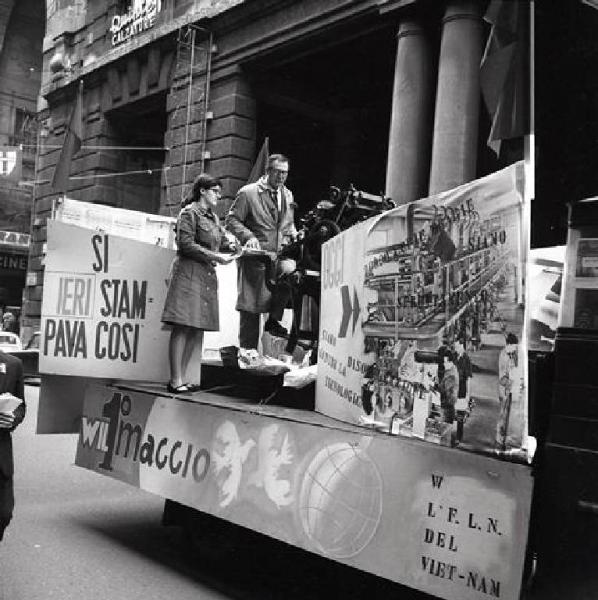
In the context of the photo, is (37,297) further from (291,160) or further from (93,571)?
(93,571)

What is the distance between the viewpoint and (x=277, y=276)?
6.44 metres

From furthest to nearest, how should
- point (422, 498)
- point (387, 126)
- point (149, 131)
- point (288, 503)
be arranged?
point (149, 131)
point (387, 126)
point (288, 503)
point (422, 498)

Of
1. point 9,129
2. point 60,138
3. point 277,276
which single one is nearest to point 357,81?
point 60,138

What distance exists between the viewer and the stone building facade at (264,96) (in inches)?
499

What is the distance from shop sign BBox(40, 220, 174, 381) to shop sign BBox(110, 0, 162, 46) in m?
14.0

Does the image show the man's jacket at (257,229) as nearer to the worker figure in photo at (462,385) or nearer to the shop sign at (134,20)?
the worker figure in photo at (462,385)

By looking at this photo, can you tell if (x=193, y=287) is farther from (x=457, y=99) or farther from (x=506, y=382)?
(x=457, y=99)

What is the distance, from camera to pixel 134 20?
1967 cm

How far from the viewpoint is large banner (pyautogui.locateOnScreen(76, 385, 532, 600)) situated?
3461 mm

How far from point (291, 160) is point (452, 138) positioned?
29.5ft

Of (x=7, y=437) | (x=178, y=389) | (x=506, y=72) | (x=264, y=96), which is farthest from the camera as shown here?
(x=264, y=96)

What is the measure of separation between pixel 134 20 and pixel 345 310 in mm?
16898

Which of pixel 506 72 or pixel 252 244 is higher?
pixel 506 72

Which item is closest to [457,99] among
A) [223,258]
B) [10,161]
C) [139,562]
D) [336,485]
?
[223,258]
